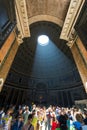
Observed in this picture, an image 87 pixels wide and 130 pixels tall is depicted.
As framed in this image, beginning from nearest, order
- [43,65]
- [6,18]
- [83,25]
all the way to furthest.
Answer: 1. [6,18]
2. [83,25]
3. [43,65]

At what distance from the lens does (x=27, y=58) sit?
2533 centimetres

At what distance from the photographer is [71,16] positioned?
9062 mm

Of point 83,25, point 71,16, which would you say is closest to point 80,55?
point 83,25

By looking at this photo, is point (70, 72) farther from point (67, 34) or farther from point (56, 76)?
point (67, 34)

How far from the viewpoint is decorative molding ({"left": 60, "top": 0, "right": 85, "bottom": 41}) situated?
8.19 meters

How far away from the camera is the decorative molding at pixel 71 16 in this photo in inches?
322

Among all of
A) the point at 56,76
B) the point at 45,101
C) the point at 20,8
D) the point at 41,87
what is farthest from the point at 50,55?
the point at 20,8

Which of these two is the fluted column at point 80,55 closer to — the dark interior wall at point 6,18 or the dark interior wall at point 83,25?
the dark interior wall at point 83,25

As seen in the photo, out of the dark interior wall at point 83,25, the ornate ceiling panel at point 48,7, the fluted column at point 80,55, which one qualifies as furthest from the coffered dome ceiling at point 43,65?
the dark interior wall at point 83,25

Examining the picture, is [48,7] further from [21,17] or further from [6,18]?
[6,18]

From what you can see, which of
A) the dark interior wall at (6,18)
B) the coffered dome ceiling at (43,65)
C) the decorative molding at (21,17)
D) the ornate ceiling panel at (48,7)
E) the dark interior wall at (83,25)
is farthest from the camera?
the coffered dome ceiling at (43,65)

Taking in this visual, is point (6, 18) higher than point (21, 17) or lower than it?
higher

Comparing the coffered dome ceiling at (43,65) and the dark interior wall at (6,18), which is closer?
the dark interior wall at (6,18)

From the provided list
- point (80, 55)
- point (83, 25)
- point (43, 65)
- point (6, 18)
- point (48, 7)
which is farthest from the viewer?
point (43, 65)
